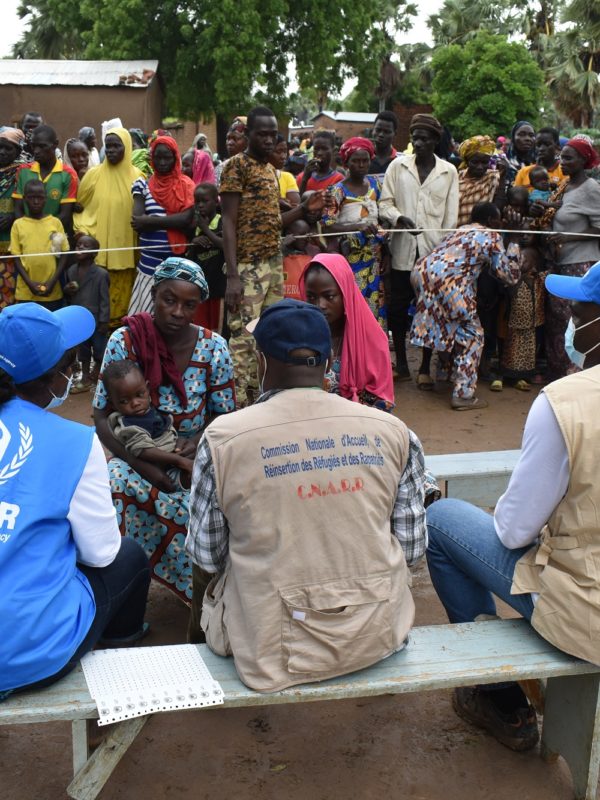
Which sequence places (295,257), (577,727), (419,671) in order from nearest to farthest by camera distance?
(419,671) < (577,727) < (295,257)

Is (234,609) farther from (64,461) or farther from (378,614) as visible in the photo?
(64,461)

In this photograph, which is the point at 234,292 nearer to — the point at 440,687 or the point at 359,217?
the point at 359,217

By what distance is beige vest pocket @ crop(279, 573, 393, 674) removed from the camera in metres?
2.21

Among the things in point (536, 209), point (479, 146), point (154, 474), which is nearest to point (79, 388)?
point (154, 474)

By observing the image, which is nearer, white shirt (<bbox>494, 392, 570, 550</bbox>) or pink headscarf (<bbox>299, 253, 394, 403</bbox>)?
white shirt (<bbox>494, 392, 570, 550</bbox>)

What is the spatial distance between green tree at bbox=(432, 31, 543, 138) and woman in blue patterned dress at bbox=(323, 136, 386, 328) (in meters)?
19.8

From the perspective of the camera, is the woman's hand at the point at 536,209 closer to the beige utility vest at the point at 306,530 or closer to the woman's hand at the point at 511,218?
the woman's hand at the point at 511,218

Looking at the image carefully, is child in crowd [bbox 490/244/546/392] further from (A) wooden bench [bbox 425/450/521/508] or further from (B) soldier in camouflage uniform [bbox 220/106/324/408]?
(A) wooden bench [bbox 425/450/521/508]

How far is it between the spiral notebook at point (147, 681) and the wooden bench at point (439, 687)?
0.12 ft

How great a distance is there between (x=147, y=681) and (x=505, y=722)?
127cm

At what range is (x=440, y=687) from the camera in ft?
7.81

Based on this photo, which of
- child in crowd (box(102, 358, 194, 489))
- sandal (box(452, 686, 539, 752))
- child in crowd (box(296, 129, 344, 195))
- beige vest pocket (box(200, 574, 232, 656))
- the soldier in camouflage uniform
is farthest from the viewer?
child in crowd (box(296, 129, 344, 195))

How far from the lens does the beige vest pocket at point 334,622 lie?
2211 mm

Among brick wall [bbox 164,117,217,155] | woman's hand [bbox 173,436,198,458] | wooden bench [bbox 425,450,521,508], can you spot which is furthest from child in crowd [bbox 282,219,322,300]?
brick wall [bbox 164,117,217,155]
